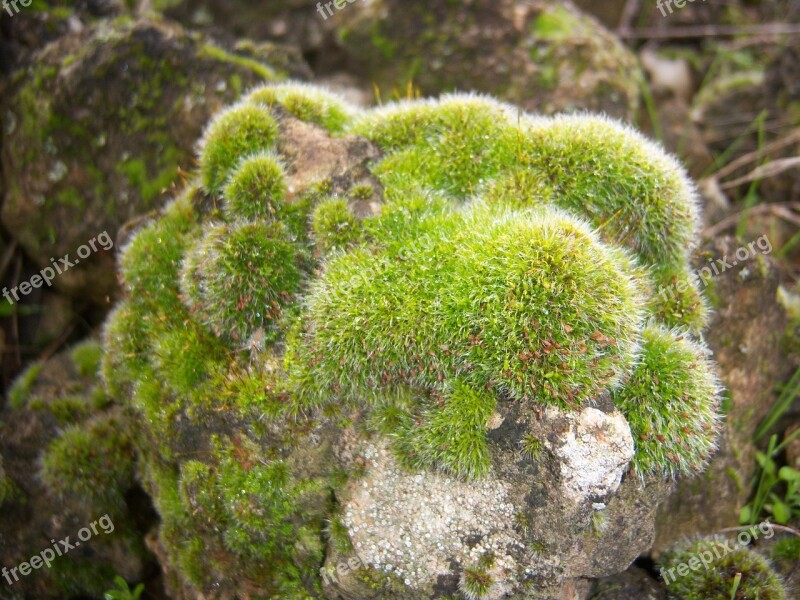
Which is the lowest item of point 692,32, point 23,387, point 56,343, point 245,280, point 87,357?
point 56,343

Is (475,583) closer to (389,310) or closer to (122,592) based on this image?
(389,310)

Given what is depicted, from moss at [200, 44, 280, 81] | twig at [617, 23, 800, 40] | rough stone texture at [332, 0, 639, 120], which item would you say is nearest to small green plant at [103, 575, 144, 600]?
Result: moss at [200, 44, 280, 81]

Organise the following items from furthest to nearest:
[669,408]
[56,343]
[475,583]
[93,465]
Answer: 1. [56,343]
2. [93,465]
3. [669,408]
4. [475,583]

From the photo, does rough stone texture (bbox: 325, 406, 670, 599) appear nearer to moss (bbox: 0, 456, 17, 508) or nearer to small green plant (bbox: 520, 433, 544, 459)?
small green plant (bbox: 520, 433, 544, 459)

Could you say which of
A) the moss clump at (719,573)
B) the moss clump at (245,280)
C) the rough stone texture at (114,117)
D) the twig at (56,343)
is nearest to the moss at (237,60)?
the rough stone texture at (114,117)

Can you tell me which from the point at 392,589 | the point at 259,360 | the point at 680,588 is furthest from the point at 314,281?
the point at 680,588

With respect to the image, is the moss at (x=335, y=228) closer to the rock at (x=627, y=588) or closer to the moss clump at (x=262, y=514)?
the moss clump at (x=262, y=514)

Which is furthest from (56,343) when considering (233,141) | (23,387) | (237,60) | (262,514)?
(262,514)

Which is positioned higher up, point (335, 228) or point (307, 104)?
point (307, 104)
